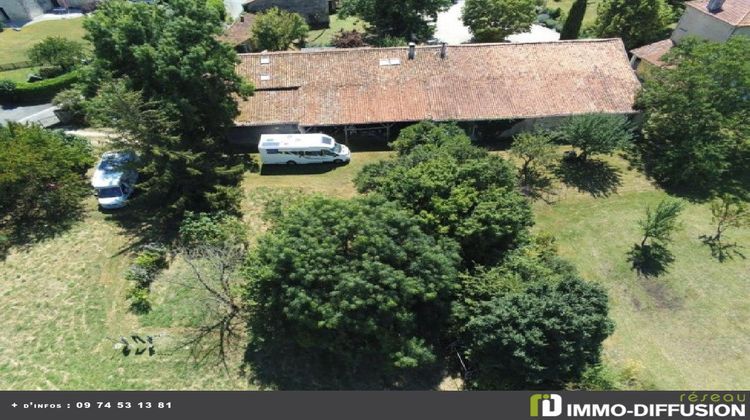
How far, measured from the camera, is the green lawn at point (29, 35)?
2349 inches

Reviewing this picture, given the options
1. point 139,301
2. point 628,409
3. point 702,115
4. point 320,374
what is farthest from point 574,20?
point 139,301

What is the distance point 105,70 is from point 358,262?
Result: 25266 mm

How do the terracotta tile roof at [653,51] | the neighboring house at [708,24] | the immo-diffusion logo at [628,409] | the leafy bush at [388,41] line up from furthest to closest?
the leafy bush at [388,41], the terracotta tile roof at [653,51], the neighboring house at [708,24], the immo-diffusion logo at [628,409]

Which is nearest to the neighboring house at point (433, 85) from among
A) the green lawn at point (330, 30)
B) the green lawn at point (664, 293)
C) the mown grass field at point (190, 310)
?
the mown grass field at point (190, 310)

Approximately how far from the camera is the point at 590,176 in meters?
37.6

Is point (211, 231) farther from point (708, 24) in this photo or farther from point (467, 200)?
point (708, 24)

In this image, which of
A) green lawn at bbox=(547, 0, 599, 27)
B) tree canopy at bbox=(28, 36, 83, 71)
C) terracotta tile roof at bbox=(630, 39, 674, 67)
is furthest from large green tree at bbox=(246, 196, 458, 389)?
green lawn at bbox=(547, 0, 599, 27)

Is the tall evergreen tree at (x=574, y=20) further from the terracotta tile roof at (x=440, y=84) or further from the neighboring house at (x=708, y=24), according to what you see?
the terracotta tile roof at (x=440, y=84)

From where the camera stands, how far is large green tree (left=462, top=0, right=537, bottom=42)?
5103 centimetres

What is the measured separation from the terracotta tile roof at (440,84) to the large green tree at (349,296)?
55.0ft

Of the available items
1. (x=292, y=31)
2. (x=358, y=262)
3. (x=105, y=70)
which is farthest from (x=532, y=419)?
(x=292, y=31)

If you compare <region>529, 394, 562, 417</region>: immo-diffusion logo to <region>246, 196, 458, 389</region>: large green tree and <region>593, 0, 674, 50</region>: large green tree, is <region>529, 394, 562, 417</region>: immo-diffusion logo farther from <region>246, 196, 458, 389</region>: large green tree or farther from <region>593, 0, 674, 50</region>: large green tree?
<region>593, 0, 674, 50</region>: large green tree

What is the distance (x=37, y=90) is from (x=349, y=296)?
154ft

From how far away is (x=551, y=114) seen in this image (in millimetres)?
38500
